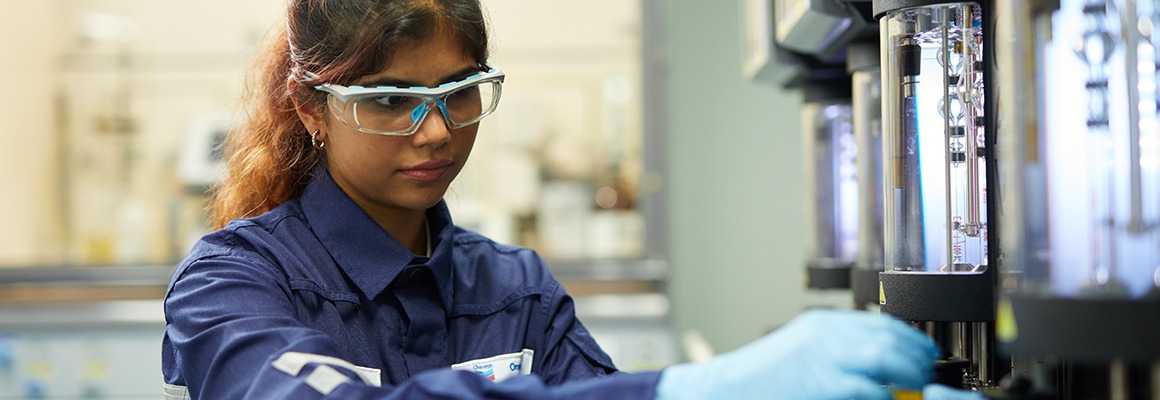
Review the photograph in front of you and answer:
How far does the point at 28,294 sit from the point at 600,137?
217cm

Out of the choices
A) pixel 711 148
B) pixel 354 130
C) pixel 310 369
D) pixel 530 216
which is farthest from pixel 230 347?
pixel 530 216

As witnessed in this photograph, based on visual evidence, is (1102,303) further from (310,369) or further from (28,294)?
(28,294)

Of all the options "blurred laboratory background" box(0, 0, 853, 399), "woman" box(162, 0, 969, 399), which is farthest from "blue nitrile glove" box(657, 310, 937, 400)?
"blurred laboratory background" box(0, 0, 853, 399)

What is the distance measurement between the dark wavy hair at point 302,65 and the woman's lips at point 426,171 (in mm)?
133

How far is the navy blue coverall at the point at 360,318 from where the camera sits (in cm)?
71

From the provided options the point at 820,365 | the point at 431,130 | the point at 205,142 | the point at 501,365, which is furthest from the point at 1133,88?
the point at 205,142

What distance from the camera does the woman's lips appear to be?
103 centimetres

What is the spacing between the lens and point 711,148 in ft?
8.82

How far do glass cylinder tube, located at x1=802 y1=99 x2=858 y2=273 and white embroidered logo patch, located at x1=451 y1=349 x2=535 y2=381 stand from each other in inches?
23.6

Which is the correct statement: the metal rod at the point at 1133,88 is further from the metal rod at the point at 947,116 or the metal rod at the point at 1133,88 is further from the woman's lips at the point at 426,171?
the woman's lips at the point at 426,171

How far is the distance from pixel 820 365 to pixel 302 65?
2.54 ft

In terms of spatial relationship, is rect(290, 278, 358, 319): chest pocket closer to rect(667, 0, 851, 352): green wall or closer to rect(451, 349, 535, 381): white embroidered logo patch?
rect(451, 349, 535, 381): white embroidered logo patch

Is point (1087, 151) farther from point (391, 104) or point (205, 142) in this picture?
point (205, 142)

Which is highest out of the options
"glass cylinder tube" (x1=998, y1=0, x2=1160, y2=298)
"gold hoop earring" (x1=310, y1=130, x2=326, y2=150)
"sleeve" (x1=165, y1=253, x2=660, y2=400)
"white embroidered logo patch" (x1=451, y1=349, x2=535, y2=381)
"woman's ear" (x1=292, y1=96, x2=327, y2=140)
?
"woman's ear" (x1=292, y1=96, x2=327, y2=140)
